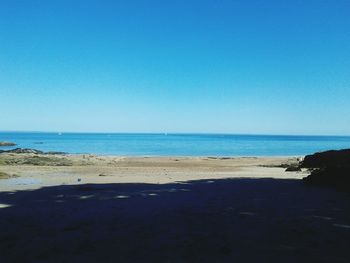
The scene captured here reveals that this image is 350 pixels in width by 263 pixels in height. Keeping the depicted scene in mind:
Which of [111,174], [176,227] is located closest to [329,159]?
[176,227]

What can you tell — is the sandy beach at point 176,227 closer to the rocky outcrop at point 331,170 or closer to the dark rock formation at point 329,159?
the rocky outcrop at point 331,170

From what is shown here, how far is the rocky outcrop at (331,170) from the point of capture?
15039 mm

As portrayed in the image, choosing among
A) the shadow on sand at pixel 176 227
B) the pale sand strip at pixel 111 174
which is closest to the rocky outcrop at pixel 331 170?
the shadow on sand at pixel 176 227

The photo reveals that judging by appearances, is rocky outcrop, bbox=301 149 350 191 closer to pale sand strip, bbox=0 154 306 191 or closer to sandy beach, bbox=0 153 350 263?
sandy beach, bbox=0 153 350 263

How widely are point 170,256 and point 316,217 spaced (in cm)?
414

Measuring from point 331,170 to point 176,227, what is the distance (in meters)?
9.73

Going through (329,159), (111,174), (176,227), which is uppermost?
(329,159)

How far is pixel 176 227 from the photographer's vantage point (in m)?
8.40

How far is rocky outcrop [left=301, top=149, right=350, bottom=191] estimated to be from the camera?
15.0 m

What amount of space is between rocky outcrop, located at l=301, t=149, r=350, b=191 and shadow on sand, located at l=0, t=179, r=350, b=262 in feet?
5.94

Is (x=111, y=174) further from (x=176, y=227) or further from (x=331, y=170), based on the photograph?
(x=176, y=227)

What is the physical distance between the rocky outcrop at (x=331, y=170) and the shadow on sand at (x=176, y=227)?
1810 mm

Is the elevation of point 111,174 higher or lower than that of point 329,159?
lower

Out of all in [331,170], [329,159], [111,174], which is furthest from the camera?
[111,174]
